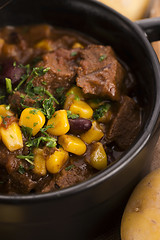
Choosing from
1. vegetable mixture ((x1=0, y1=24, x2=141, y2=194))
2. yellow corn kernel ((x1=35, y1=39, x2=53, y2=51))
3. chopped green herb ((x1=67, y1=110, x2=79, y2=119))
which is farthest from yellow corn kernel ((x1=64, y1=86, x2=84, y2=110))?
yellow corn kernel ((x1=35, y1=39, x2=53, y2=51))

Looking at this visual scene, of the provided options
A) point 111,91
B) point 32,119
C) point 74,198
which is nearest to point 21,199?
point 74,198

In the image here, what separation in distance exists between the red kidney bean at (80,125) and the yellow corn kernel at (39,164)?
29 centimetres

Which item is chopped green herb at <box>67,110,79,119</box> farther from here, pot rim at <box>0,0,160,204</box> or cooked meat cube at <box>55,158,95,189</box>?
pot rim at <box>0,0,160,204</box>

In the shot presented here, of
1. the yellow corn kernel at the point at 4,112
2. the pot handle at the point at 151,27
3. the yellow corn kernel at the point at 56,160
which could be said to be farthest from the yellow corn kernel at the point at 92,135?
the pot handle at the point at 151,27

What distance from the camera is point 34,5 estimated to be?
359cm

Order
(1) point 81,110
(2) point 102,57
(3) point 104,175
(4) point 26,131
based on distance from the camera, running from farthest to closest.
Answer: (2) point 102,57 < (1) point 81,110 < (4) point 26,131 < (3) point 104,175

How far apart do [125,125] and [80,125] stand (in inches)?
17.2

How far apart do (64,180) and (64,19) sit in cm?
176

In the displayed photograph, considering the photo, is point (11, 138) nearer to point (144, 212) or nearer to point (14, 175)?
point (14, 175)

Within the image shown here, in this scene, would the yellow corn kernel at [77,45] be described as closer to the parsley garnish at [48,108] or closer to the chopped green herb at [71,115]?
the parsley garnish at [48,108]

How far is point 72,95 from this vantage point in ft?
9.64

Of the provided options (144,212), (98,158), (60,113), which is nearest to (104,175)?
(98,158)

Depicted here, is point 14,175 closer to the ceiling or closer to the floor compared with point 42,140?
closer to the floor

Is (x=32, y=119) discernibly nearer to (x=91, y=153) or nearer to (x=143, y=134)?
(x=91, y=153)
